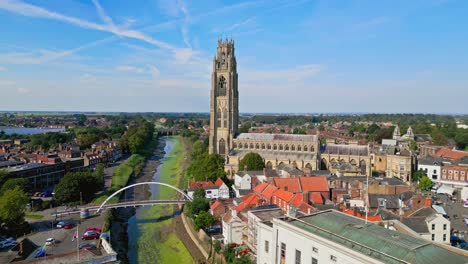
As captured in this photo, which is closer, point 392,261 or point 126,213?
point 392,261

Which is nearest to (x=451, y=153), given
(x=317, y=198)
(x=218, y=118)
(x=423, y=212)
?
(x=423, y=212)

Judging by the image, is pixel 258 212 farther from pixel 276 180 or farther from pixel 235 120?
pixel 235 120

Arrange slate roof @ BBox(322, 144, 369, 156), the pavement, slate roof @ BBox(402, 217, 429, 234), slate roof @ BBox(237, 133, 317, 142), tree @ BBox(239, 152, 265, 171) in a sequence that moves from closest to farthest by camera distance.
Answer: slate roof @ BBox(402, 217, 429, 234) → the pavement → tree @ BBox(239, 152, 265, 171) → slate roof @ BBox(322, 144, 369, 156) → slate roof @ BBox(237, 133, 317, 142)

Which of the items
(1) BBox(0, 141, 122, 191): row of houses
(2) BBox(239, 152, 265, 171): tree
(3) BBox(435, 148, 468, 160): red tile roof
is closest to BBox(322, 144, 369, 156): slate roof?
(2) BBox(239, 152, 265, 171): tree

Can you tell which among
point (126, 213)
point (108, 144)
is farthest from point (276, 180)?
point (108, 144)

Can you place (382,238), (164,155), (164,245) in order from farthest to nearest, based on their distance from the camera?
(164,155), (164,245), (382,238)

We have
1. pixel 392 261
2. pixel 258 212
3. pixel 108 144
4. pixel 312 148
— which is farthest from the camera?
pixel 108 144

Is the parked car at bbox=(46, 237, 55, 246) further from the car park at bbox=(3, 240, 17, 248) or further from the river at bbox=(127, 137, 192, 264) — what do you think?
the river at bbox=(127, 137, 192, 264)
